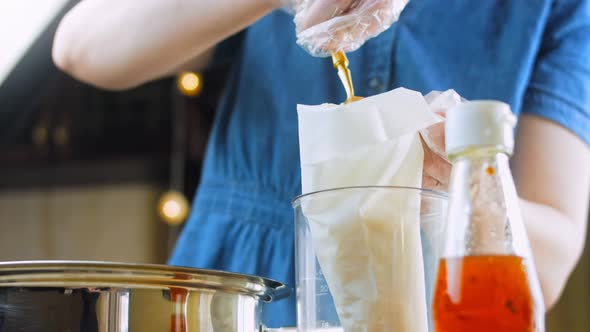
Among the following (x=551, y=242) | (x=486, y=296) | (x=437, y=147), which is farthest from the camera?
(x=551, y=242)

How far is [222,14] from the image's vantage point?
28.5 inches

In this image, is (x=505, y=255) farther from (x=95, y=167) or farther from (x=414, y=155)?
(x=95, y=167)

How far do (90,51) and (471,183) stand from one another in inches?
24.0

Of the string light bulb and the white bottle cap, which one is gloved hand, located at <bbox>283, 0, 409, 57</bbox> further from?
the string light bulb

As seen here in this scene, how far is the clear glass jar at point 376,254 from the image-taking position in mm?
369

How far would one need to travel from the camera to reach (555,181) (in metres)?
0.81

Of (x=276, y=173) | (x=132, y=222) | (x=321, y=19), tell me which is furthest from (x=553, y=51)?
(x=132, y=222)

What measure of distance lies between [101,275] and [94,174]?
7.41ft

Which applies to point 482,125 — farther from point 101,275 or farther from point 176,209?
point 176,209

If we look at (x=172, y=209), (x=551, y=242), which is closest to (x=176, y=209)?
(x=172, y=209)

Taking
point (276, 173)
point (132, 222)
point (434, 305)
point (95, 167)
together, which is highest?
point (95, 167)

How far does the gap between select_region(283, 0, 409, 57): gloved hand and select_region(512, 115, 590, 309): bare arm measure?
0.37m

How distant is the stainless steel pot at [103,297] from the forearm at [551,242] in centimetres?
43

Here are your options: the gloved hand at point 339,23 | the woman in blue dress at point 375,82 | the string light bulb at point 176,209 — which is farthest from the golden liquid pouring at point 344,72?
the string light bulb at point 176,209
